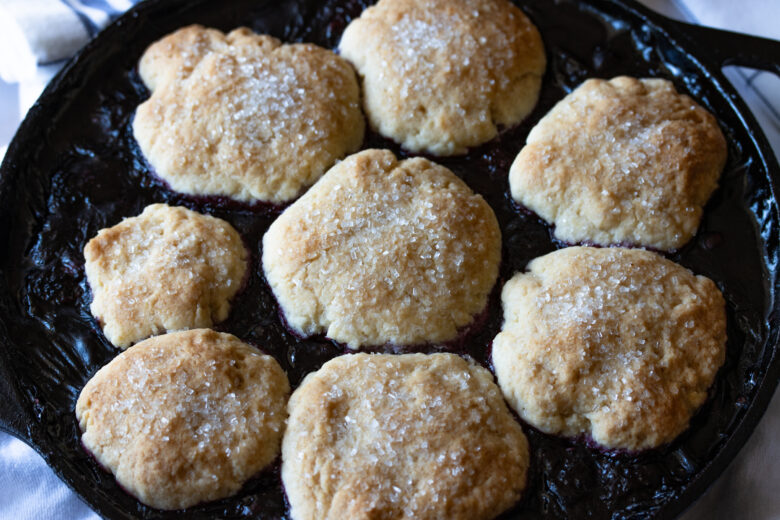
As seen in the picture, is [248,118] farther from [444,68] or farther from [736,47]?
[736,47]

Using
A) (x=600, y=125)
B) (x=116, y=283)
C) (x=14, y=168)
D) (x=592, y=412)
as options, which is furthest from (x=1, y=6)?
(x=592, y=412)

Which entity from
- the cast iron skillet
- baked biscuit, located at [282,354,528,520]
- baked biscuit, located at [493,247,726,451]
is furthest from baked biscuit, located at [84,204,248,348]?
baked biscuit, located at [493,247,726,451]

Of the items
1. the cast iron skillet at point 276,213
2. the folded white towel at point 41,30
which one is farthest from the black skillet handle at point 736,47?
the folded white towel at point 41,30

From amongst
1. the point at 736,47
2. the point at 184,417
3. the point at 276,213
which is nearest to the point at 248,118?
the point at 276,213

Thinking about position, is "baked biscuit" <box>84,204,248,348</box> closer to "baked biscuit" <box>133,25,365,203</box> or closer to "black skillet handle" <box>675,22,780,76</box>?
"baked biscuit" <box>133,25,365,203</box>

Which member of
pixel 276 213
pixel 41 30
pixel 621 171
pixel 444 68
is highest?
pixel 41 30

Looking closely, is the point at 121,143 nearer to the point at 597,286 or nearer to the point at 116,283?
the point at 116,283
